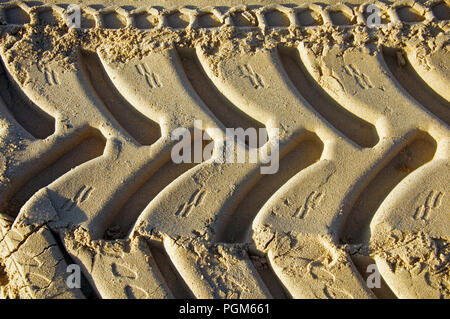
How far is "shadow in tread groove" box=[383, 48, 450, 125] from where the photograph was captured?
1.78 meters

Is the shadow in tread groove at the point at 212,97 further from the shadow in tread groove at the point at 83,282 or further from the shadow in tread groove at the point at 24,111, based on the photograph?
the shadow in tread groove at the point at 83,282

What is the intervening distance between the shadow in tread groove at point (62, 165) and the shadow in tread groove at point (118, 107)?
4.9 inches

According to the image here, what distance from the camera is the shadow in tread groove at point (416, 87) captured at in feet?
5.83

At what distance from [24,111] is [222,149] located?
0.86 m

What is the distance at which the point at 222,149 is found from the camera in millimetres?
1714

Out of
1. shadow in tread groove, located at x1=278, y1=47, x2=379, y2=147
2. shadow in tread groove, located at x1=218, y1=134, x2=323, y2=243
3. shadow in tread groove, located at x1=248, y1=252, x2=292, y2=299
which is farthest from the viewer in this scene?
shadow in tread groove, located at x1=278, y1=47, x2=379, y2=147

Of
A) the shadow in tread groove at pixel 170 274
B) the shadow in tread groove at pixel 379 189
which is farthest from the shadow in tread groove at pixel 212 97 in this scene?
the shadow in tread groove at pixel 170 274

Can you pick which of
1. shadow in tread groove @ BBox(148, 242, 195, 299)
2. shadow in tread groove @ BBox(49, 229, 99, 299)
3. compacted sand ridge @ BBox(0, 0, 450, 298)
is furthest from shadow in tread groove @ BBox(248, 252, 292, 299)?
shadow in tread groove @ BBox(49, 229, 99, 299)

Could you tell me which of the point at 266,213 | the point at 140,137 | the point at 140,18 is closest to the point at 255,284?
the point at 266,213

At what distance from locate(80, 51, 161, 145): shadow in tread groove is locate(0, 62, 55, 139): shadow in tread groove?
9.3 inches

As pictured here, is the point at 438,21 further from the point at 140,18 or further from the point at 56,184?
the point at 56,184

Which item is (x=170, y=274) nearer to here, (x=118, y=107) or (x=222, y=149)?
(x=222, y=149)

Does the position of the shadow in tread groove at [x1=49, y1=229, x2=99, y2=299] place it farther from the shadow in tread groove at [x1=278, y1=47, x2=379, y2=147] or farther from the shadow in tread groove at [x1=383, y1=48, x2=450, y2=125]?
the shadow in tread groove at [x1=383, y1=48, x2=450, y2=125]

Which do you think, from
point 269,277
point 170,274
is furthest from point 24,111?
point 269,277
